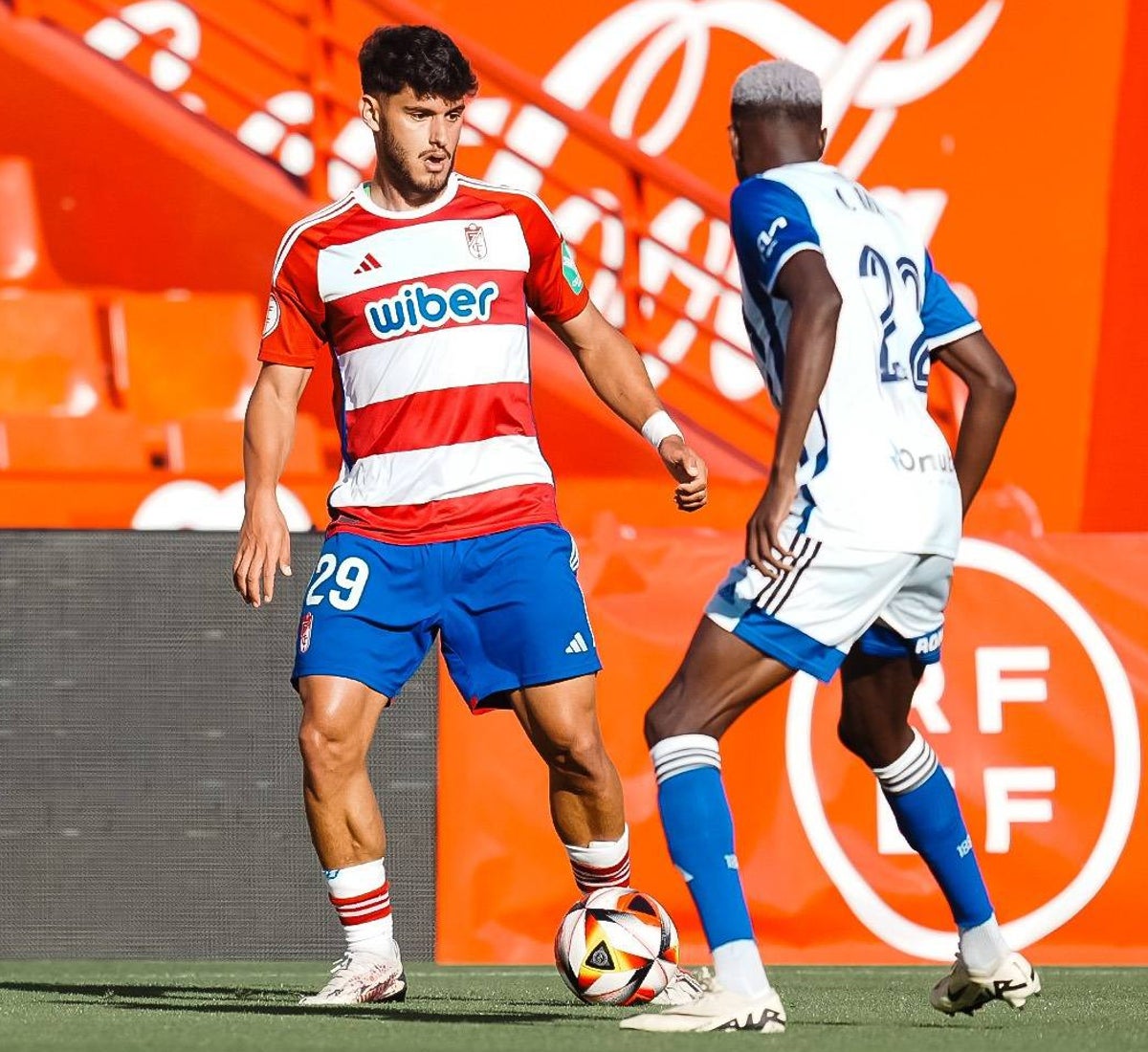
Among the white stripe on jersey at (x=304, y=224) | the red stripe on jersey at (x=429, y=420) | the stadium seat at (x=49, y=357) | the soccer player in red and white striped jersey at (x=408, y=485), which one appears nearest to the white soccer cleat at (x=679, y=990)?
the soccer player in red and white striped jersey at (x=408, y=485)

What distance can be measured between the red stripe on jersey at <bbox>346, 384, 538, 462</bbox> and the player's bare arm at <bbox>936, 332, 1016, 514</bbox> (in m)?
0.96

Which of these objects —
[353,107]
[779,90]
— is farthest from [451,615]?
[353,107]

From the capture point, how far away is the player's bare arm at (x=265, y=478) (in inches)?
182

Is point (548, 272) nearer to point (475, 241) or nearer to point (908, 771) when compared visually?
point (475, 241)

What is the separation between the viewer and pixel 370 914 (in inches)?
190

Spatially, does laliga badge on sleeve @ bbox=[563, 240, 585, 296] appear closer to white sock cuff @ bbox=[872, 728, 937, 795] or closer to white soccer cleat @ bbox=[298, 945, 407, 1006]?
white sock cuff @ bbox=[872, 728, 937, 795]

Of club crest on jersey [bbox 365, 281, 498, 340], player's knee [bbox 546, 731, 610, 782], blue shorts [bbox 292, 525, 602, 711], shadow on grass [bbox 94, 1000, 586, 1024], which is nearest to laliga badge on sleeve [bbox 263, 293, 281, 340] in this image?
club crest on jersey [bbox 365, 281, 498, 340]

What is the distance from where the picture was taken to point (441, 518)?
15.7 feet

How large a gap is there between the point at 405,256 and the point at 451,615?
2.52 ft

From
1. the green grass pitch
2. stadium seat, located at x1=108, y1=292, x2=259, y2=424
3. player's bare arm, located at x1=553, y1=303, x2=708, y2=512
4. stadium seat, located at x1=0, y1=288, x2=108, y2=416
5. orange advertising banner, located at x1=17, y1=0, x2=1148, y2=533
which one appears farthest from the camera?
orange advertising banner, located at x1=17, y1=0, x2=1148, y2=533

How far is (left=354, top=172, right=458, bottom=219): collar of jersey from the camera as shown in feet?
15.9

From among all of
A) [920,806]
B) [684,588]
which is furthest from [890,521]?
[684,588]

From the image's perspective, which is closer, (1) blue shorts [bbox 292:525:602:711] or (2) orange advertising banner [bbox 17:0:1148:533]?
(1) blue shorts [bbox 292:525:602:711]

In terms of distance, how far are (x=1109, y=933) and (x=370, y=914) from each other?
95.3 inches
